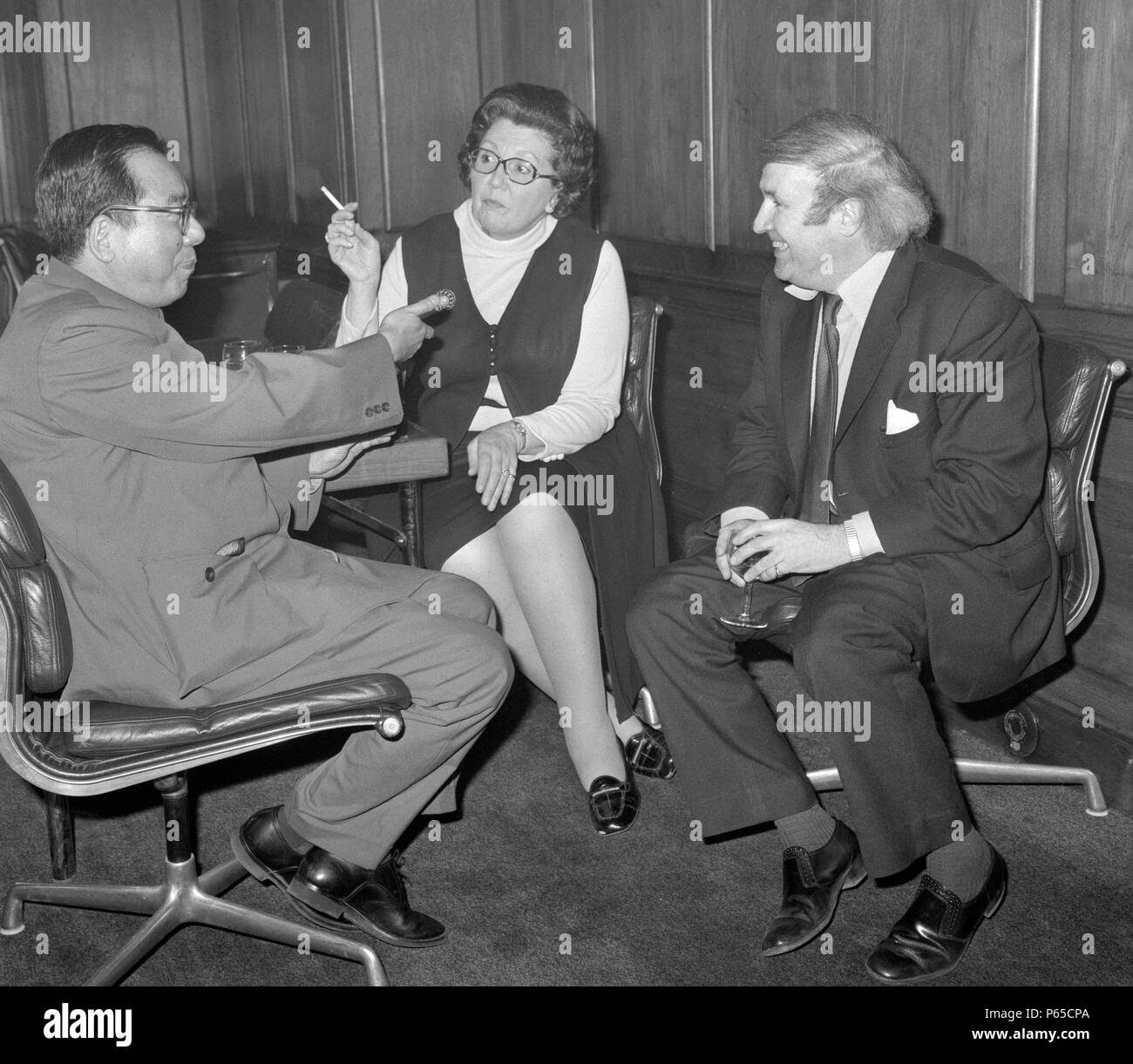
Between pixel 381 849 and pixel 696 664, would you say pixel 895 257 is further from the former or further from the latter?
pixel 381 849

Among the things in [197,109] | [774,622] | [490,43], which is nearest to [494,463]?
[774,622]

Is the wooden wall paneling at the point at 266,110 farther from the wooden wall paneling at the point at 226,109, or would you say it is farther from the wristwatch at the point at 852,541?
the wristwatch at the point at 852,541

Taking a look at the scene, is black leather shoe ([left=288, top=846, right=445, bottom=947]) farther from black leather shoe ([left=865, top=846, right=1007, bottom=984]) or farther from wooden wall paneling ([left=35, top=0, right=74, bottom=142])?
wooden wall paneling ([left=35, top=0, right=74, bottom=142])

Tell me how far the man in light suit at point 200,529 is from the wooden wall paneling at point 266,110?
348cm

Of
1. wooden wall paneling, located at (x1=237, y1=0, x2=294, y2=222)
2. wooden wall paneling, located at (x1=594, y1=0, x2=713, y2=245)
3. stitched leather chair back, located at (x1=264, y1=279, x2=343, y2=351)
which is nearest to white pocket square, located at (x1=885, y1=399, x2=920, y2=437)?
wooden wall paneling, located at (x1=594, y1=0, x2=713, y2=245)

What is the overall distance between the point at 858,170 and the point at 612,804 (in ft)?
4.42

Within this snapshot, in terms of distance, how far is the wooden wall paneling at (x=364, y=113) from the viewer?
4633 mm

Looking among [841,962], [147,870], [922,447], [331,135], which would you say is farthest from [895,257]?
[331,135]

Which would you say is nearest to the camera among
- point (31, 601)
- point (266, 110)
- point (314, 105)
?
point (31, 601)

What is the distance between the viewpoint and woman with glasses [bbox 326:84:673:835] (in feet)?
9.34

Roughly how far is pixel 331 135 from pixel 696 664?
334cm

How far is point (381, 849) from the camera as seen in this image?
232 cm

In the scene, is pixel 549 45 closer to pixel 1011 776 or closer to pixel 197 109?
pixel 1011 776

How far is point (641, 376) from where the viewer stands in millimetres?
3107
